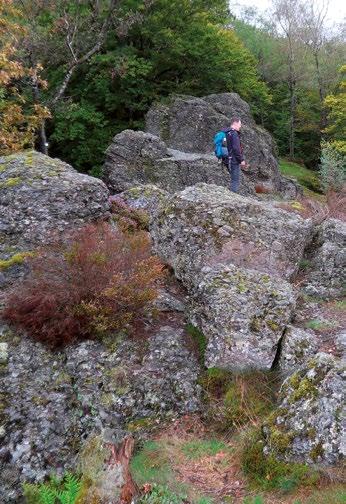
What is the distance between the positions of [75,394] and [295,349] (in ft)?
8.62

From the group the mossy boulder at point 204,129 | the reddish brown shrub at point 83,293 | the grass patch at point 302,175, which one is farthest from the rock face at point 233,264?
the grass patch at point 302,175

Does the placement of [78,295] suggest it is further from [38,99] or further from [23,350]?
[38,99]

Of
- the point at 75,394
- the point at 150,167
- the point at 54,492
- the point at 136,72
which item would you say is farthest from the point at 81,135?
the point at 54,492

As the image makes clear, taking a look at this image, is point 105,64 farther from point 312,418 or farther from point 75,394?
point 312,418

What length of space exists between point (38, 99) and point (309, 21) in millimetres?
26953

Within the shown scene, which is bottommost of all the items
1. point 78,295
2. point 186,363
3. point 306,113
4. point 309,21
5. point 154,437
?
point 154,437

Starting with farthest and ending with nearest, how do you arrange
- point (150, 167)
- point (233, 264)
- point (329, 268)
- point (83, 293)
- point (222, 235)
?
point (150, 167) → point (329, 268) → point (222, 235) → point (233, 264) → point (83, 293)

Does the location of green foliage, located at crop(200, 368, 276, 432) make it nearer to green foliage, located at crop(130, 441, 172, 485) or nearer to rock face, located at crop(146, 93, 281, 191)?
green foliage, located at crop(130, 441, 172, 485)

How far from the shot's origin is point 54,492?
3.88m

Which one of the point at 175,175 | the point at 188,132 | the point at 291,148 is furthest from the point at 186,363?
the point at 291,148

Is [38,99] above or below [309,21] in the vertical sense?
below

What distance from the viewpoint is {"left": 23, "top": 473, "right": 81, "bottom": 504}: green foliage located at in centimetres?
378

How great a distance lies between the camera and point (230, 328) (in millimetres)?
5848

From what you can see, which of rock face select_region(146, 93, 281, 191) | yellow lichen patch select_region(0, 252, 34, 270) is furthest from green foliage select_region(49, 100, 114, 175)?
yellow lichen patch select_region(0, 252, 34, 270)
